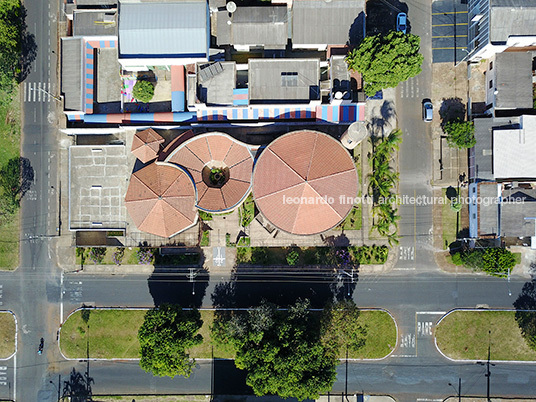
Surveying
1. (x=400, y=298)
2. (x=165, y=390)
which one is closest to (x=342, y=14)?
(x=400, y=298)

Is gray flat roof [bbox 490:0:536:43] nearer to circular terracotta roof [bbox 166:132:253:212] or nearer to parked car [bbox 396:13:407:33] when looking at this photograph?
parked car [bbox 396:13:407:33]

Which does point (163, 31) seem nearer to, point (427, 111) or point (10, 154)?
point (10, 154)

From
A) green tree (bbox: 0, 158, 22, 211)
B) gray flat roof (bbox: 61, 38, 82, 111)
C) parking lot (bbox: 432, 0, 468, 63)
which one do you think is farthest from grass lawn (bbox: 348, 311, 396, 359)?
green tree (bbox: 0, 158, 22, 211)

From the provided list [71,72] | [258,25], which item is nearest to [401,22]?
[258,25]

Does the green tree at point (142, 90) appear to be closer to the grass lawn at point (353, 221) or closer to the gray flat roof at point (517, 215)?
the grass lawn at point (353, 221)

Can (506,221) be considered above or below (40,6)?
below

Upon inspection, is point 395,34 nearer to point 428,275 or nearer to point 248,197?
point 248,197
